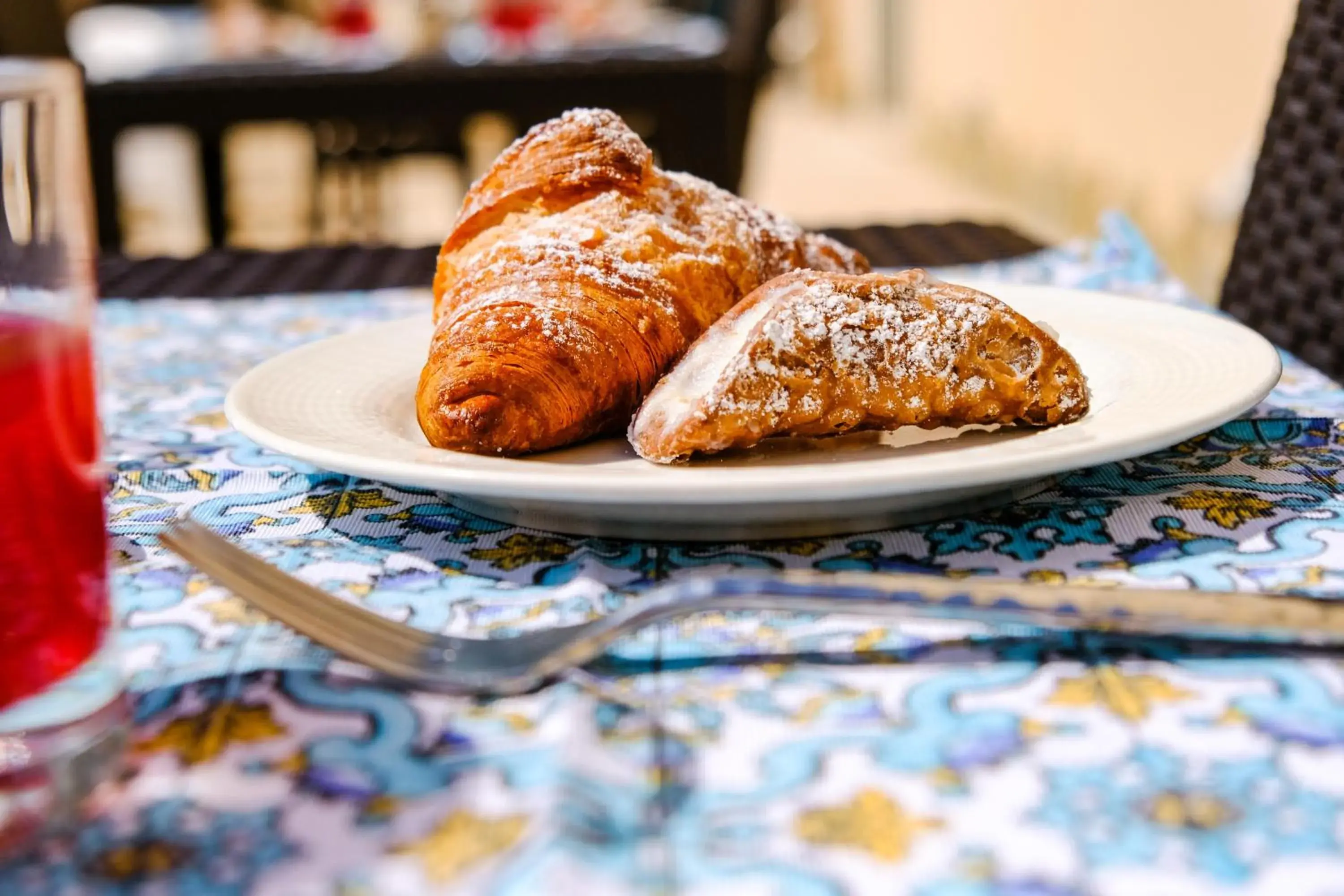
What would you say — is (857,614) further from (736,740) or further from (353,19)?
(353,19)

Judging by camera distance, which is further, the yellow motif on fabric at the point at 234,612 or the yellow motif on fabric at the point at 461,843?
the yellow motif on fabric at the point at 234,612

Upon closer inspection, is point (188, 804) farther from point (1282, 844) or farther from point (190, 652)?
point (1282, 844)

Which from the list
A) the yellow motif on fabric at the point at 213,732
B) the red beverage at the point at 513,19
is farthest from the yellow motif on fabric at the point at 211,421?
the red beverage at the point at 513,19

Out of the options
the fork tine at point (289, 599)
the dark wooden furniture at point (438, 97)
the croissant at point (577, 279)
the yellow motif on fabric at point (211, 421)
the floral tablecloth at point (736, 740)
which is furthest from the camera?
the dark wooden furniture at point (438, 97)

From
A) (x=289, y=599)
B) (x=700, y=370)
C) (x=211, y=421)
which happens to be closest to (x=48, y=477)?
(x=289, y=599)

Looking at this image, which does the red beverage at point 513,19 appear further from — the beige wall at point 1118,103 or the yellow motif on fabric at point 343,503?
the yellow motif on fabric at point 343,503

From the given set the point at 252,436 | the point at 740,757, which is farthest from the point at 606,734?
the point at 252,436

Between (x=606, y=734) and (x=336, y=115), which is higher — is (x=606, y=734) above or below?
above
